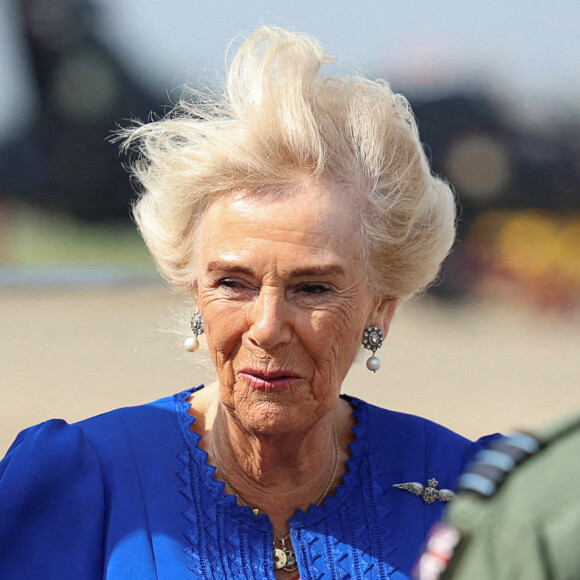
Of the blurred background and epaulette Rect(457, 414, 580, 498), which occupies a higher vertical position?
the blurred background

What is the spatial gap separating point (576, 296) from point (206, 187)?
25.6ft

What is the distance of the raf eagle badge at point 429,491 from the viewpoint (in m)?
2.51

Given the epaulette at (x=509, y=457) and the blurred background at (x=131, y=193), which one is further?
the blurred background at (x=131, y=193)

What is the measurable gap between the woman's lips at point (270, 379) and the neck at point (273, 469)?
172 mm

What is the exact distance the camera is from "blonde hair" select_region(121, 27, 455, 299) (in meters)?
2.40

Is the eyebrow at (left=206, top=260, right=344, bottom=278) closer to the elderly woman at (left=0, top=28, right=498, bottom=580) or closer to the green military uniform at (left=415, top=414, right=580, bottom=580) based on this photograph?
the elderly woman at (left=0, top=28, right=498, bottom=580)

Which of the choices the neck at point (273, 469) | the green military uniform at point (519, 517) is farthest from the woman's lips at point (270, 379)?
the green military uniform at point (519, 517)

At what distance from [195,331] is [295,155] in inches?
23.1

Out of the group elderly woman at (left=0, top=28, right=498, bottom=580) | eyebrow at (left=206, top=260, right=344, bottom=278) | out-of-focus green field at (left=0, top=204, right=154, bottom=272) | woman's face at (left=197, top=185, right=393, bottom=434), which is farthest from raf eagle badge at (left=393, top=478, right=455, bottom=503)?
out-of-focus green field at (left=0, top=204, right=154, bottom=272)

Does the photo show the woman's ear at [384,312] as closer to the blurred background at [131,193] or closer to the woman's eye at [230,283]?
the woman's eye at [230,283]

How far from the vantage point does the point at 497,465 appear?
104 centimetres

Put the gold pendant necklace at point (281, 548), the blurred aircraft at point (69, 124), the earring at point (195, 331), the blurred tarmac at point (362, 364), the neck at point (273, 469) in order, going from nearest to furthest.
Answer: the gold pendant necklace at point (281, 548)
the neck at point (273, 469)
the earring at point (195, 331)
the blurred tarmac at point (362, 364)
the blurred aircraft at point (69, 124)

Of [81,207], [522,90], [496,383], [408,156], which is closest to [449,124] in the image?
[522,90]

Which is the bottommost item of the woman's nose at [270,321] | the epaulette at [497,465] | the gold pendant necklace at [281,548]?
the epaulette at [497,465]
